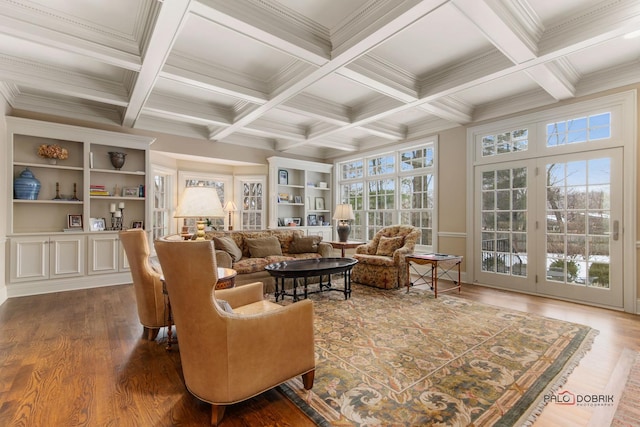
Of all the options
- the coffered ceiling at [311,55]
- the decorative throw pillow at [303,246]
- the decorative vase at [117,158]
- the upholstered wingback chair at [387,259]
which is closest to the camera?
the coffered ceiling at [311,55]

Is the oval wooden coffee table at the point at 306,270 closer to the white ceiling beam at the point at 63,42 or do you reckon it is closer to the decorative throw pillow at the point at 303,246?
the decorative throw pillow at the point at 303,246

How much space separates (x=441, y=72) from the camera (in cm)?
368

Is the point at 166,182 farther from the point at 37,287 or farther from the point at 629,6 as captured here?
the point at 629,6

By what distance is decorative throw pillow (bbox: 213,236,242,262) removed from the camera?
14.6 ft

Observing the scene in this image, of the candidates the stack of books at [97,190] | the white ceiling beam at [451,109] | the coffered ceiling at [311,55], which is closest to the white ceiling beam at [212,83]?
the coffered ceiling at [311,55]

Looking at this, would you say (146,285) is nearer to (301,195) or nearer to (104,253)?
(104,253)

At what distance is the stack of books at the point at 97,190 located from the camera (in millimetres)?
4883

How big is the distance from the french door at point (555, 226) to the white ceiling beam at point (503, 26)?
2.00 metres

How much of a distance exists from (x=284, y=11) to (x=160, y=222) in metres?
4.90

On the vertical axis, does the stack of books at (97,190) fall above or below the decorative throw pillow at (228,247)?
above

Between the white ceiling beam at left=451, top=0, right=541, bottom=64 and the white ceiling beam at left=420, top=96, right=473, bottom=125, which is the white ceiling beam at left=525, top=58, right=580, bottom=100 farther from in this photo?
the white ceiling beam at left=420, top=96, right=473, bottom=125

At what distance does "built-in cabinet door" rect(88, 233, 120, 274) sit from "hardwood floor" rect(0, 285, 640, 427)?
1096mm

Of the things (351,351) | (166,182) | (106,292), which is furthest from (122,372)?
(166,182)

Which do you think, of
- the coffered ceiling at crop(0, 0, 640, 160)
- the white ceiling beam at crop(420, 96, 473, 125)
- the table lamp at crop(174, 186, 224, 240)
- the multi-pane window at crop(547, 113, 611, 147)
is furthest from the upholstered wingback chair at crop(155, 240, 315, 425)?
the multi-pane window at crop(547, 113, 611, 147)
